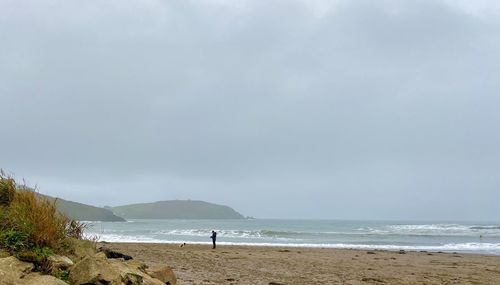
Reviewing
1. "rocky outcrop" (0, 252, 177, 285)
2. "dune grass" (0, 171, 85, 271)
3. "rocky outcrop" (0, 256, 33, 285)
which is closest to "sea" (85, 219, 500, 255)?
"dune grass" (0, 171, 85, 271)

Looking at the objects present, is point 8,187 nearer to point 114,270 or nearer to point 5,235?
point 5,235

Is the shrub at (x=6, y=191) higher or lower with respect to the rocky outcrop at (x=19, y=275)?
higher

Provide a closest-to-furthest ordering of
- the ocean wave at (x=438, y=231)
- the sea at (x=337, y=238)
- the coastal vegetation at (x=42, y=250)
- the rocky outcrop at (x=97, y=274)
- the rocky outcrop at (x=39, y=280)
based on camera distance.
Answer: the rocky outcrop at (x=39, y=280), the coastal vegetation at (x=42, y=250), the rocky outcrop at (x=97, y=274), the sea at (x=337, y=238), the ocean wave at (x=438, y=231)

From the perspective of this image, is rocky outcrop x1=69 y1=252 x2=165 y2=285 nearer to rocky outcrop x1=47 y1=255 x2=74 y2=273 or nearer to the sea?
rocky outcrop x1=47 y1=255 x2=74 y2=273

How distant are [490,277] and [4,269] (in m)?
16.6

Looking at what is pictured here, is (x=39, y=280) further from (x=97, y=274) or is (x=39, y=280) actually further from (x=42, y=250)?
(x=42, y=250)

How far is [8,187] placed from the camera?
841cm

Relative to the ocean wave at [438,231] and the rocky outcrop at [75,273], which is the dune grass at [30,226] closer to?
the rocky outcrop at [75,273]

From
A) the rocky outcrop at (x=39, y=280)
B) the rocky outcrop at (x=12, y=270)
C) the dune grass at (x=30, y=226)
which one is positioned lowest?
the rocky outcrop at (x=39, y=280)

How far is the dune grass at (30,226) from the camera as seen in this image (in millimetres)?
6867

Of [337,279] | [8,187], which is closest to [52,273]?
[8,187]

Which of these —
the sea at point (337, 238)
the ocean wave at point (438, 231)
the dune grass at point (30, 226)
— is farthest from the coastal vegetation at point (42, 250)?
the ocean wave at point (438, 231)

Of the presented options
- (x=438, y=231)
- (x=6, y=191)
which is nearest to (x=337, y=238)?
(x=438, y=231)

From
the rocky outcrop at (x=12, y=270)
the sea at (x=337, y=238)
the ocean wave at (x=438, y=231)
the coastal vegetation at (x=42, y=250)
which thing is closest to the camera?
the rocky outcrop at (x=12, y=270)
